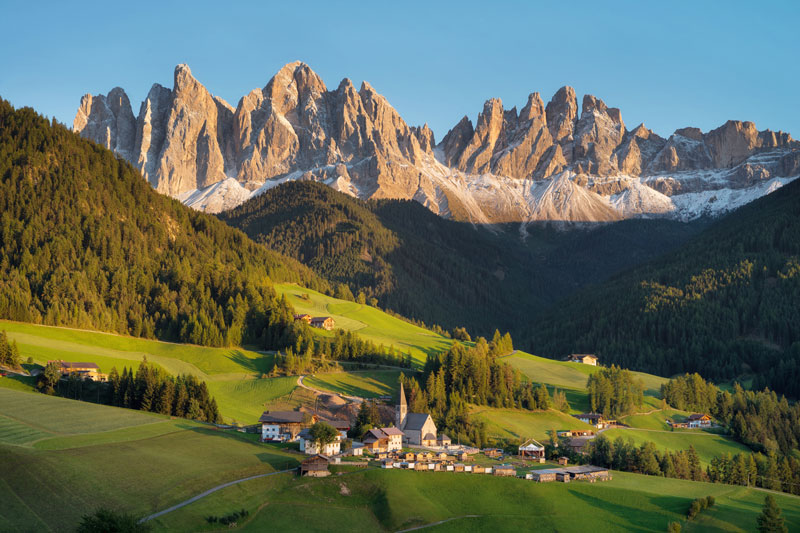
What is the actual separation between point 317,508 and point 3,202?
411 ft

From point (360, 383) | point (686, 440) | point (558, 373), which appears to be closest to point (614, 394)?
point (686, 440)

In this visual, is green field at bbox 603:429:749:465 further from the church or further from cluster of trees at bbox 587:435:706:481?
the church

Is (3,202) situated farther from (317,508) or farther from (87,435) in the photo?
(317,508)

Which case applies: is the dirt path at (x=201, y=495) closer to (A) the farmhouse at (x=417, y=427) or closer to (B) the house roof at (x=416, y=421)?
(A) the farmhouse at (x=417, y=427)

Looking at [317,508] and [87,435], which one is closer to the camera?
[317,508]

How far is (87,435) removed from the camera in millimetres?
79375

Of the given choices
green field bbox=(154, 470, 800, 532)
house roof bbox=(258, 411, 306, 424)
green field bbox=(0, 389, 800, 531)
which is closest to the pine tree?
green field bbox=(154, 470, 800, 532)

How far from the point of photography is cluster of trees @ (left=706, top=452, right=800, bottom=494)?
334 feet

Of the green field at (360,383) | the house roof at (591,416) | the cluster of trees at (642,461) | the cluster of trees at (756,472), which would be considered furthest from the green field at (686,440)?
the green field at (360,383)

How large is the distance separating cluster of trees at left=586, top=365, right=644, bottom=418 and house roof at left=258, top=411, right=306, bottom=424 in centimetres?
5899

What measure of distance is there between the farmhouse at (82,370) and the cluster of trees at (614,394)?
3100 inches

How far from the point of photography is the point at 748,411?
142750 millimetres

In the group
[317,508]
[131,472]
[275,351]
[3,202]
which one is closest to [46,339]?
[275,351]

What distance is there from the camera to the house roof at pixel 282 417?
94.9m
